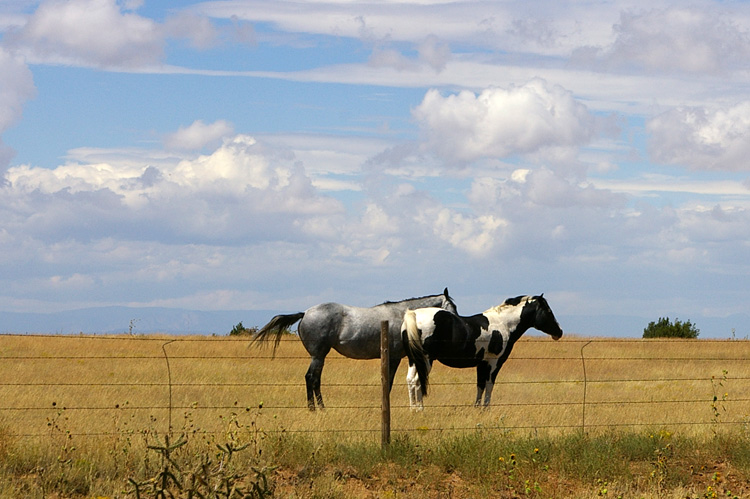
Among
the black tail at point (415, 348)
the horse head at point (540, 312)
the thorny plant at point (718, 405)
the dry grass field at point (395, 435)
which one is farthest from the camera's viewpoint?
the horse head at point (540, 312)

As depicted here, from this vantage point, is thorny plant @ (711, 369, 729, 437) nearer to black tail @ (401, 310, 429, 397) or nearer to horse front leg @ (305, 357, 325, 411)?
black tail @ (401, 310, 429, 397)

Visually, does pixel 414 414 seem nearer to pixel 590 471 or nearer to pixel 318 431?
pixel 318 431

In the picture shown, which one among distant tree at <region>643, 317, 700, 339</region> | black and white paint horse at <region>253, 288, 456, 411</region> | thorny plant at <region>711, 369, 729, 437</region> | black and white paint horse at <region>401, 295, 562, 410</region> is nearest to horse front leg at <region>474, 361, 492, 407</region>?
black and white paint horse at <region>401, 295, 562, 410</region>

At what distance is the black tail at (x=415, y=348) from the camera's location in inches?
554

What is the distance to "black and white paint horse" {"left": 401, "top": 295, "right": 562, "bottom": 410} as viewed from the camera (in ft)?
46.5

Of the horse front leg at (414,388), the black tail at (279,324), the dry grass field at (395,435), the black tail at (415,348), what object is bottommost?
the dry grass field at (395,435)

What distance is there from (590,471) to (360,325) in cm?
610

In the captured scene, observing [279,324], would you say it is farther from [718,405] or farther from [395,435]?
[718,405]

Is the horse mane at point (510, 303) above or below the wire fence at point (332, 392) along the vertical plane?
above

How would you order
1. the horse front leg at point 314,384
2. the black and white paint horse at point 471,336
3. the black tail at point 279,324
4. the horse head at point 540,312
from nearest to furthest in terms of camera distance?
the black and white paint horse at point 471,336 → the horse front leg at point 314,384 → the black tail at point 279,324 → the horse head at point 540,312

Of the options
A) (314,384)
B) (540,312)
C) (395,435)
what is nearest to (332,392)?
(314,384)

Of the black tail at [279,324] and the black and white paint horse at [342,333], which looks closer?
the black and white paint horse at [342,333]

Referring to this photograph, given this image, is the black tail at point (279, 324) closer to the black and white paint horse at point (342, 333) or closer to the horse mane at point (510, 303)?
the black and white paint horse at point (342, 333)

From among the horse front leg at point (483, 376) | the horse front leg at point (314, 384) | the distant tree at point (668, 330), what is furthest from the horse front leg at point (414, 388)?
the distant tree at point (668, 330)
